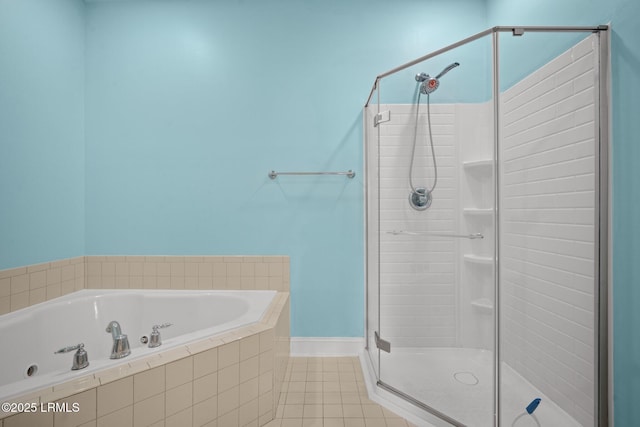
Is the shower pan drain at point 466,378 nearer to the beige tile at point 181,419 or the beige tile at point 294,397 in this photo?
the beige tile at point 294,397

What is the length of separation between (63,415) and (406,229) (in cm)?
159

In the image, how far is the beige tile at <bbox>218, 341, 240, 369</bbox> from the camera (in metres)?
1.25

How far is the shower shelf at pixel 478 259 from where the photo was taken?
1.25 metres

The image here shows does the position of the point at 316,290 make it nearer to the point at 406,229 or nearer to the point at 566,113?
the point at 406,229

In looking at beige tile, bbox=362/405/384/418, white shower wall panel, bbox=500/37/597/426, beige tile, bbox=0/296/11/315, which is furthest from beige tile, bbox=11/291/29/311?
white shower wall panel, bbox=500/37/597/426

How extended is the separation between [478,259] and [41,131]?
259 centimetres

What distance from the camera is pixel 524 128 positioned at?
1.32 metres

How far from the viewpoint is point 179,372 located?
1.15 m

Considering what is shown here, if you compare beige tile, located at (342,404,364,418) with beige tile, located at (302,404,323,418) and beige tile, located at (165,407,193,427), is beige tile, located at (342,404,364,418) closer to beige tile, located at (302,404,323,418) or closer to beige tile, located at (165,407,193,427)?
beige tile, located at (302,404,323,418)

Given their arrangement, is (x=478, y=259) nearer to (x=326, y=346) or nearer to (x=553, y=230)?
(x=553, y=230)

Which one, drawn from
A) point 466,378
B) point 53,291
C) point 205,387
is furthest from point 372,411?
point 53,291

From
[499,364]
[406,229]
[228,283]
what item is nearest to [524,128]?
[406,229]

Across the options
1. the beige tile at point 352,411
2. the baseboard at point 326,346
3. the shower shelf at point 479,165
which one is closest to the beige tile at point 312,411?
the beige tile at point 352,411

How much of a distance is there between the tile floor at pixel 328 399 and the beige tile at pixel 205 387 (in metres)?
0.40
